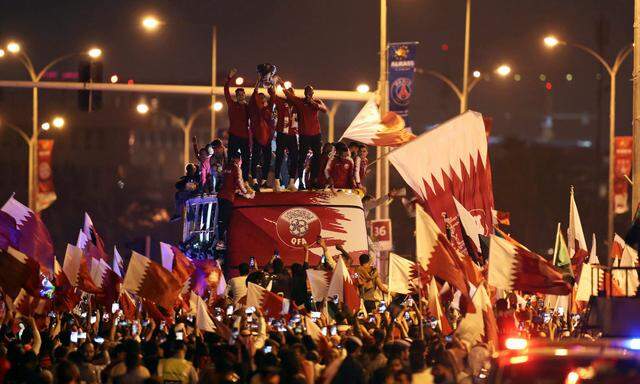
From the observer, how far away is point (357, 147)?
24.2m

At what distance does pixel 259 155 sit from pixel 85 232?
2947mm

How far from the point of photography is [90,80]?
33.6 meters

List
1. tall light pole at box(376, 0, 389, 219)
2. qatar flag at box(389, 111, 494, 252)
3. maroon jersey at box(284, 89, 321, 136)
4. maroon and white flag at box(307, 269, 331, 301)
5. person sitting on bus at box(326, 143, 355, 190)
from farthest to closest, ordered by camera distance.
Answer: tall light pole at box(376, 0, 389, 219) → maroon jersey at box(284, 89, 321, 136) → person sitting on bus at box(326, 143, 355, 190) → maroon and white flag at box(307, 269, 331, 301) → qatar flag at box(389, 111, 494, 252)

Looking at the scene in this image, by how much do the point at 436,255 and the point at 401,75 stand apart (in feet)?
53.1

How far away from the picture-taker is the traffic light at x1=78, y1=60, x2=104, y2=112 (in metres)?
33.6

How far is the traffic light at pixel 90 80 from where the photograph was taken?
110 feet

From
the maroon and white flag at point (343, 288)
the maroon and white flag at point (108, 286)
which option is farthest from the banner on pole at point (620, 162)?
the maroon and white flag at point (108, 286)

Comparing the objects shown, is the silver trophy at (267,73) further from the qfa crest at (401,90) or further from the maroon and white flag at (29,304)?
the qfa crest at (401,90)

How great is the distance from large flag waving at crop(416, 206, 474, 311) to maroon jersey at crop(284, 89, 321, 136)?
7.87 m

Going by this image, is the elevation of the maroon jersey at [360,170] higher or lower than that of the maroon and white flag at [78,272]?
higher

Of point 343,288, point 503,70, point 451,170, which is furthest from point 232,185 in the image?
point 503,70

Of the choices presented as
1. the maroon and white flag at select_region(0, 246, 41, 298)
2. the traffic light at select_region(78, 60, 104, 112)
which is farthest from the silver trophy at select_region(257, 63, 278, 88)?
the traffic light at select_region(78, 60, 104, 112)

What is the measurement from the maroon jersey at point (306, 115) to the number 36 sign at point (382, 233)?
689cm

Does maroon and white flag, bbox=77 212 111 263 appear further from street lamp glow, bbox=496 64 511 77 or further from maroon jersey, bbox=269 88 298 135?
street lamp glow, bbox=496 64 511 77
